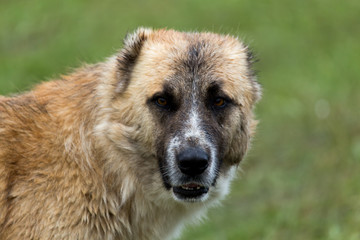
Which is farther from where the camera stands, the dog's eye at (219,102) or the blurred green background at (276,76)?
the blurred green background at (276,76)

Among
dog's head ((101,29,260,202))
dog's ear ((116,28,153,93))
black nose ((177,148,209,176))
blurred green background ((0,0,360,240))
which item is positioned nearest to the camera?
black nose ((177,148,209,176))

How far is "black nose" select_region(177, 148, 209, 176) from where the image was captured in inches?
212

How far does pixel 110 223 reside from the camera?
5598mm

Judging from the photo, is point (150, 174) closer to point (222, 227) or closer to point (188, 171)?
point (188, 171)

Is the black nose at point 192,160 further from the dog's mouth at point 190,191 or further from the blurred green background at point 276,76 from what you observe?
the blurred green background at point 276,76

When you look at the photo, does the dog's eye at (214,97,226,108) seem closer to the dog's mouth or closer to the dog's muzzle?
the dog's muzzle

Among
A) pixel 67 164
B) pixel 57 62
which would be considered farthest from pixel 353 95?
pixel 67 164

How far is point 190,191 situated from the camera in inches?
225

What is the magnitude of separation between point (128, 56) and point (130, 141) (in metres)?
0.81

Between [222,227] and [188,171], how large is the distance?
371 centimetres

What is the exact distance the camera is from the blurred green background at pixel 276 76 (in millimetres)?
8812

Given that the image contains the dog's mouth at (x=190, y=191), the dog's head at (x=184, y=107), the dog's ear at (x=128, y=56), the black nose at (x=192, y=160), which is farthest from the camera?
the dog's ear at (x=128, y=56)

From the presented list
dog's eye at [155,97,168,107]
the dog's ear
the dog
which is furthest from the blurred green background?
dog's eye at [155,97,168,107]

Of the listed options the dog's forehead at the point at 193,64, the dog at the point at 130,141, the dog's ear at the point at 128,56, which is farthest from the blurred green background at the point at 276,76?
the dog's forehead at the point at 193,64
